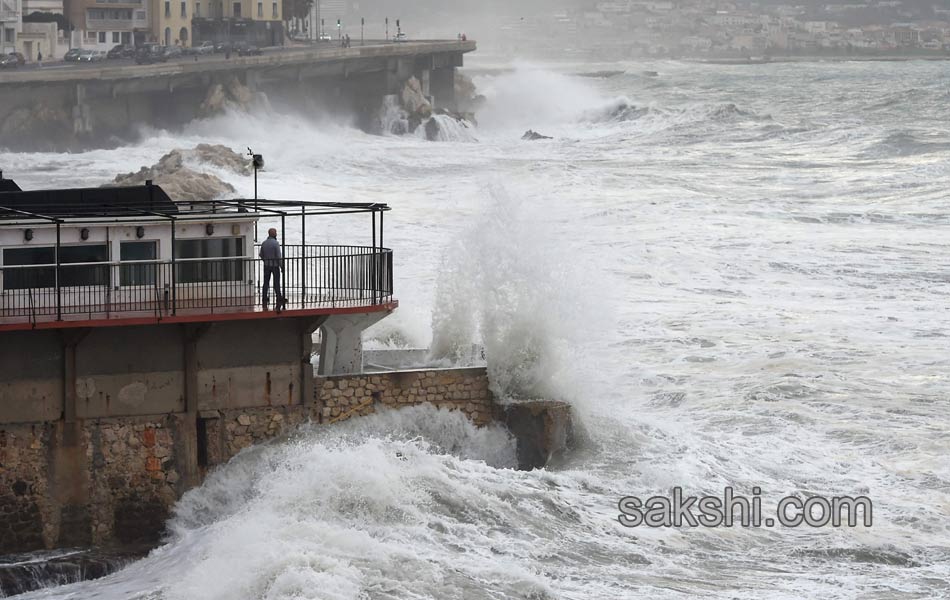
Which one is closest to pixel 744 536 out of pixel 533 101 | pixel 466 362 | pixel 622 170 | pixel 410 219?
pixel 466 362

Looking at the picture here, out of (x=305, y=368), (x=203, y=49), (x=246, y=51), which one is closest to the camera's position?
(x=305, y=368)

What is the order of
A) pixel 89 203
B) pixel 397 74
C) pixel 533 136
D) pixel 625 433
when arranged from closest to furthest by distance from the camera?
1. pixel 89 203
2. pixel 625 433
3. pixel 533 136
4. pixel 397 74

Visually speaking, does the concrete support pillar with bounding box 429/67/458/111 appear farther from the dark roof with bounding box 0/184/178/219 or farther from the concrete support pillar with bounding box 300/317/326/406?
the concrete support pillar with bounding box 300/317/326/406

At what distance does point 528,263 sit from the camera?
78.1 feet

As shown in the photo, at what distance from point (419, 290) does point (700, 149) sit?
48.6m

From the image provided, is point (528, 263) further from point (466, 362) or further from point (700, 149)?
point (700, 149)

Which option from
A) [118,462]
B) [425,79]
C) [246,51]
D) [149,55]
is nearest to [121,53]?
[149,55]

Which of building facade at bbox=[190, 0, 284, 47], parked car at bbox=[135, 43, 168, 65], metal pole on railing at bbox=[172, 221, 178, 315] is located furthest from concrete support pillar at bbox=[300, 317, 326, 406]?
building facade at bbox=[190, 0, 284, 47]

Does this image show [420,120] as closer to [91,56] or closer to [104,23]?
[91,56]

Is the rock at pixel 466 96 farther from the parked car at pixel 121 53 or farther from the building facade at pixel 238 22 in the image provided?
the parked car at pixel 121 53

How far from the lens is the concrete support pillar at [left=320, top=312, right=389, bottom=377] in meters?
20.6

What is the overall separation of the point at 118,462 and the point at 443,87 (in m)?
95.1

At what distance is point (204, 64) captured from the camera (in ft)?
295

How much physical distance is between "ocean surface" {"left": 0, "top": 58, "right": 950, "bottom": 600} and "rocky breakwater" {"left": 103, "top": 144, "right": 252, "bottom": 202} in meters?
5.33
